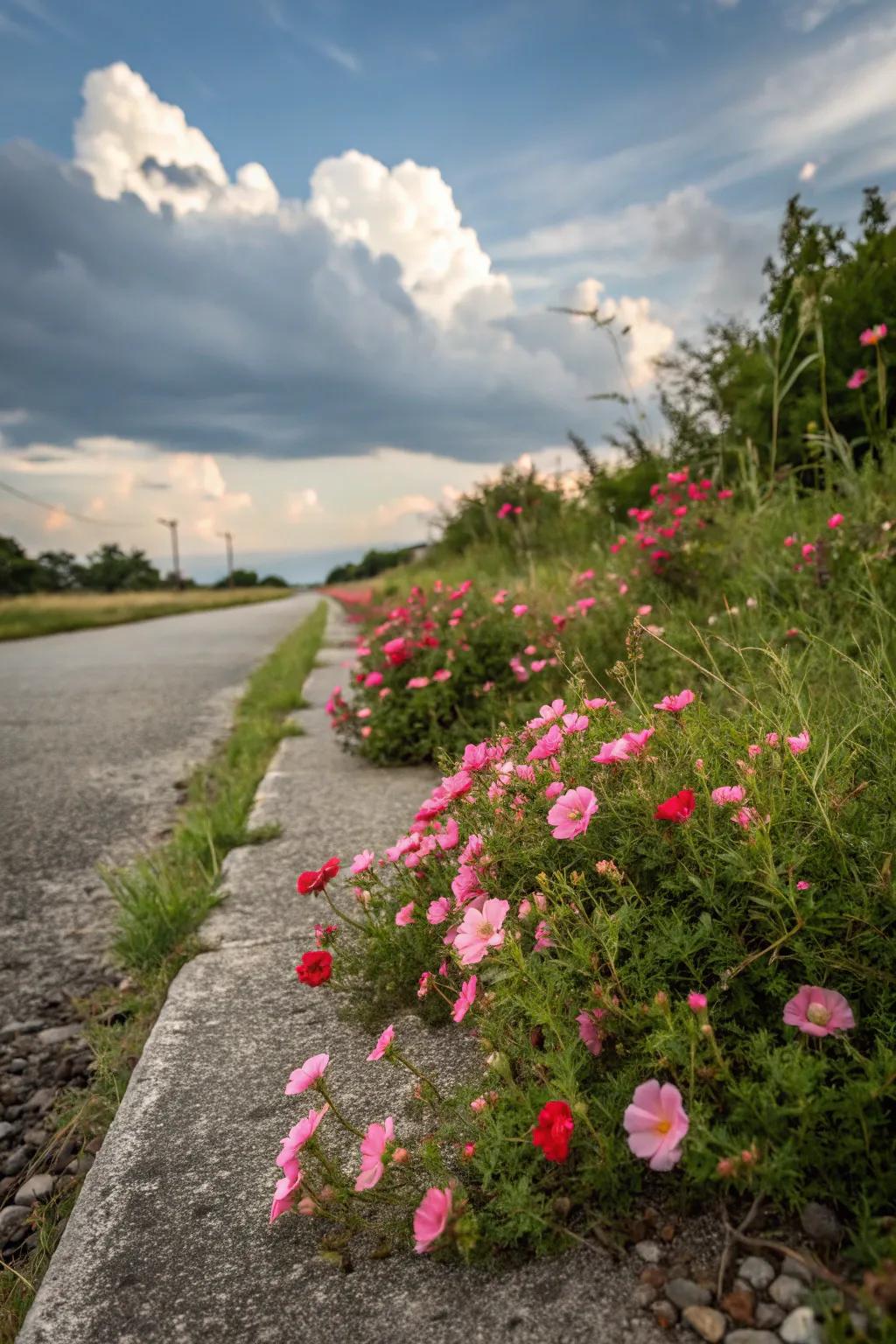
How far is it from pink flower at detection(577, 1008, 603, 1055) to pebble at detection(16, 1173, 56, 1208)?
1.21 meters

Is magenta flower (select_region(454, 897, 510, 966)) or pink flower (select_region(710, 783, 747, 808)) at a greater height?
pink flower (select_region(710, 783, 747, 808))

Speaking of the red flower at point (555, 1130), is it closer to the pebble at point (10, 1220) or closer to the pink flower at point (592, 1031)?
the pink flower at point (592, 1031)

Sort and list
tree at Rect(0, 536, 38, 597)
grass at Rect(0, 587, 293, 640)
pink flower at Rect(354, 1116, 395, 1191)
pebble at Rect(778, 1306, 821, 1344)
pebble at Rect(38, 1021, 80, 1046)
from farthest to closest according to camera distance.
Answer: tree at Rect(0, 536, 38, 597)
grass at Rect(0, 587, 293, 640)
pebble at Rect(38, 1021, 80, 1046)
pink flower at Rect(354, 1116, 395, 1191)
pebble at Rect(778, 1306, 821, 1344)

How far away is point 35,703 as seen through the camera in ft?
24.2

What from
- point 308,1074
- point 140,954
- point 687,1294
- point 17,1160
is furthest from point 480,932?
point 140,954

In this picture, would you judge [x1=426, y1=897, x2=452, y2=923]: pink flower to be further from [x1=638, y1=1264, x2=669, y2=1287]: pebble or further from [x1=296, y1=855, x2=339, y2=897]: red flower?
[x1=638, y1=1264, x2=669, y2=1287]: pebble

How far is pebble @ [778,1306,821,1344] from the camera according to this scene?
96 cm

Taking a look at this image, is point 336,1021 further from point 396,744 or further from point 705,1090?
point 396,744

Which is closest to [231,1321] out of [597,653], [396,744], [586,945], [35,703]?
[586,945]

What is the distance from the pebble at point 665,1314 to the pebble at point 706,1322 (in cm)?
2

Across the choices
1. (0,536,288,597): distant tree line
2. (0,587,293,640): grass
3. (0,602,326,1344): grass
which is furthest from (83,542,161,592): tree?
(0,602,326,1344): grass

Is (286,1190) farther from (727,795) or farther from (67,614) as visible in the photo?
(67,614)

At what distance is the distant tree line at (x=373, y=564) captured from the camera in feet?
111

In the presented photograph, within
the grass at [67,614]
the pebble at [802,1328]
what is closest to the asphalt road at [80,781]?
the pebble at [802,1328]
